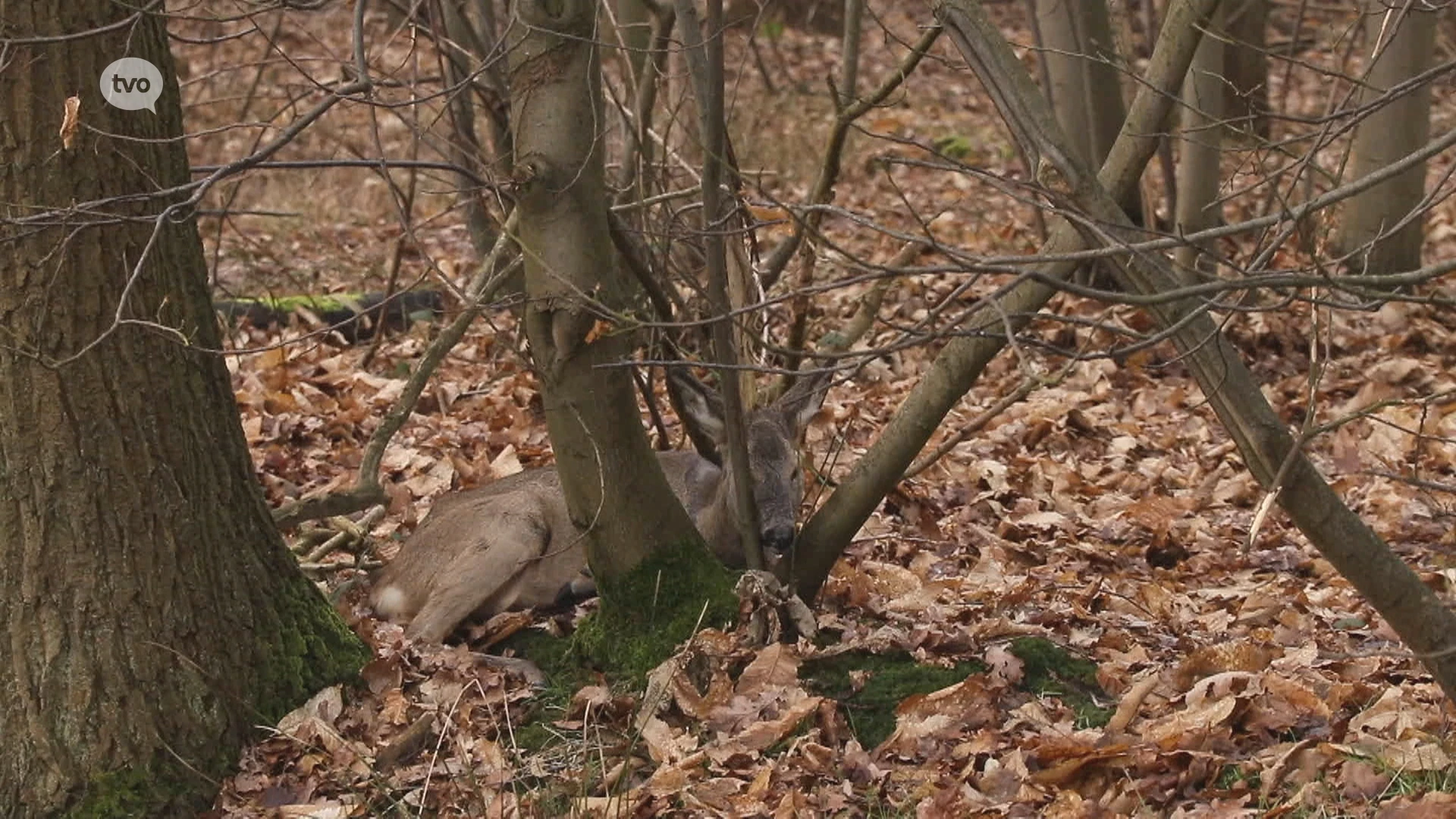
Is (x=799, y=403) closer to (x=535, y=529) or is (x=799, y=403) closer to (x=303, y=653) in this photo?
(x=535, y=529)

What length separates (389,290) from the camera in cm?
1005

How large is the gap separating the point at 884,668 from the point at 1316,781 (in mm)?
1544

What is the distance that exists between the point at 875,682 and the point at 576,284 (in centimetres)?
169

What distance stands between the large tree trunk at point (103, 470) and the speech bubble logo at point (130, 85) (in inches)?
5.4

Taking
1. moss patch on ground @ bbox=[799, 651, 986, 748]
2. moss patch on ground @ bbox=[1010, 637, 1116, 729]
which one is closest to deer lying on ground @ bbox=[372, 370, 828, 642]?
moss patch on ground @ bbox=[799, 651, 986, 748]

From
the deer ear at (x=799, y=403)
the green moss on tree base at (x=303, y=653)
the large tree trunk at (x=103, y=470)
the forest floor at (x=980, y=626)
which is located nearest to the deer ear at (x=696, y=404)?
the deer ear at (x=799, y=403)

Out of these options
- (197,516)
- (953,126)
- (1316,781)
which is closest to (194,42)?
(197,516)

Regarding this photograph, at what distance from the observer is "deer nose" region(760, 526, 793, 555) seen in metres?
6.25

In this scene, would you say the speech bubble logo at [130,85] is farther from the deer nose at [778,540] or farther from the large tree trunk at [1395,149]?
the large tree trunk at [1395,149]

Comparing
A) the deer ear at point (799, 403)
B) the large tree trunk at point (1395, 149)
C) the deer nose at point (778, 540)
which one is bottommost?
the deer nose at point (778, 540)

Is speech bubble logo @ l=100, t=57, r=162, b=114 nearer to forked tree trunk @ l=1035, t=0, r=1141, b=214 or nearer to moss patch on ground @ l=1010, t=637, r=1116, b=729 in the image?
moss patch on ground @ l=1010, t=637, r=1116, b=729

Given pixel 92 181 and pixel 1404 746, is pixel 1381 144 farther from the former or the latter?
pixel 92 181

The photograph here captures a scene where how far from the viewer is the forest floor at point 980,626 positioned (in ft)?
16.3

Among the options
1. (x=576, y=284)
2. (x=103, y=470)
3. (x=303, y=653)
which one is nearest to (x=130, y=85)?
(x=103, y=470)
